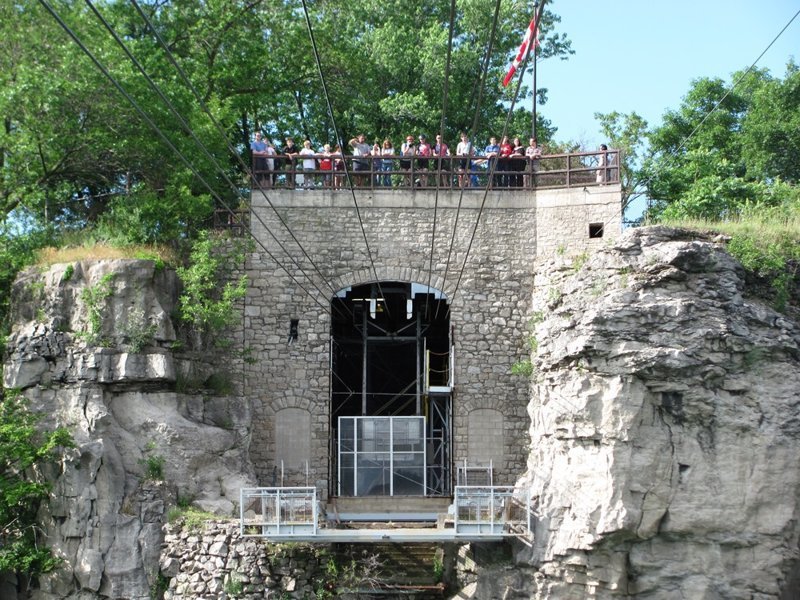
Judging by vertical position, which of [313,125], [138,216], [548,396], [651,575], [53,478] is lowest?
[651,575]

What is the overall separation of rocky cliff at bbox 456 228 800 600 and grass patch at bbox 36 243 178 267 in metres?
7.71

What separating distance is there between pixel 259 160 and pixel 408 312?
4148 mm

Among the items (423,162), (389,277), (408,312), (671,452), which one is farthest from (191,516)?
(423,162)

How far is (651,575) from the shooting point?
1917 centimetres

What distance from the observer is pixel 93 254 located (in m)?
22.1

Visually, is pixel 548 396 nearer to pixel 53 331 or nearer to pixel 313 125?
pixel 53 331

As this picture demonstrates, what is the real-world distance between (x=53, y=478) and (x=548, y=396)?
836 centimetres

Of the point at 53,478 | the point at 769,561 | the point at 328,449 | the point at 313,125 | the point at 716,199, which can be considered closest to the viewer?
the point at 769,561

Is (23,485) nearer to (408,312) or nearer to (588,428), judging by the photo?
(408,312)

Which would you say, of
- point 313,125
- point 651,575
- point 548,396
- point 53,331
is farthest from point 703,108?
point 53,331

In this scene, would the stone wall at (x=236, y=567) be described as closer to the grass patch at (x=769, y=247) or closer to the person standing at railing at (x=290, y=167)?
the person standing at railing at (x=290, y=167)

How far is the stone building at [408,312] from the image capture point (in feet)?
74.3

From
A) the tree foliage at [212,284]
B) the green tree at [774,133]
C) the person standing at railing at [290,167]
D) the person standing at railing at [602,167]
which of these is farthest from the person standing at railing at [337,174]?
the green tree at [774,133]

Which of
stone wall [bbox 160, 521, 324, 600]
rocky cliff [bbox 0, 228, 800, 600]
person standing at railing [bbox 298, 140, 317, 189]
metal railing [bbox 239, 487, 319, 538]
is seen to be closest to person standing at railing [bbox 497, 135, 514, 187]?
rocky cliff [bbox 0, 228, 800, 600]
